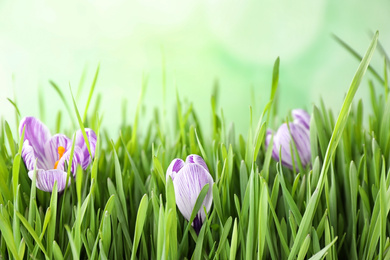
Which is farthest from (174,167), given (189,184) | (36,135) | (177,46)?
(177,46)

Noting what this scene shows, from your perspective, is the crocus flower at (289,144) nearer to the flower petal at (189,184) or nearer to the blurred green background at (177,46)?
the flower petal at (189,184)

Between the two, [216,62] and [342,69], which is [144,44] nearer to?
[216,62]

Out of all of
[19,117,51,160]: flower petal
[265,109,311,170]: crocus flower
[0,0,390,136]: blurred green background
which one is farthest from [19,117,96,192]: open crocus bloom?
[0,0,390,136]: blurred green background

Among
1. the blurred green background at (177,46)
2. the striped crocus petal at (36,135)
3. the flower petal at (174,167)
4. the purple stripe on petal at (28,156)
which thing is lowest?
the flower petal at (174,167)

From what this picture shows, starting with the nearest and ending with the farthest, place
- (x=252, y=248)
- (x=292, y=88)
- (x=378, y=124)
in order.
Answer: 1. (x=252, y=248)
2. (x=378, y=124)
3. (x=292, y=88)

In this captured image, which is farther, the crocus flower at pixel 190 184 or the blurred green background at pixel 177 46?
the blurred green background at pixel 177 46

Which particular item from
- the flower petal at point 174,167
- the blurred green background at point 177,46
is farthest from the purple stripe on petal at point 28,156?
the blurred green background at point 177,46

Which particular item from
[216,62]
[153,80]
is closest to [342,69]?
[216,62]
